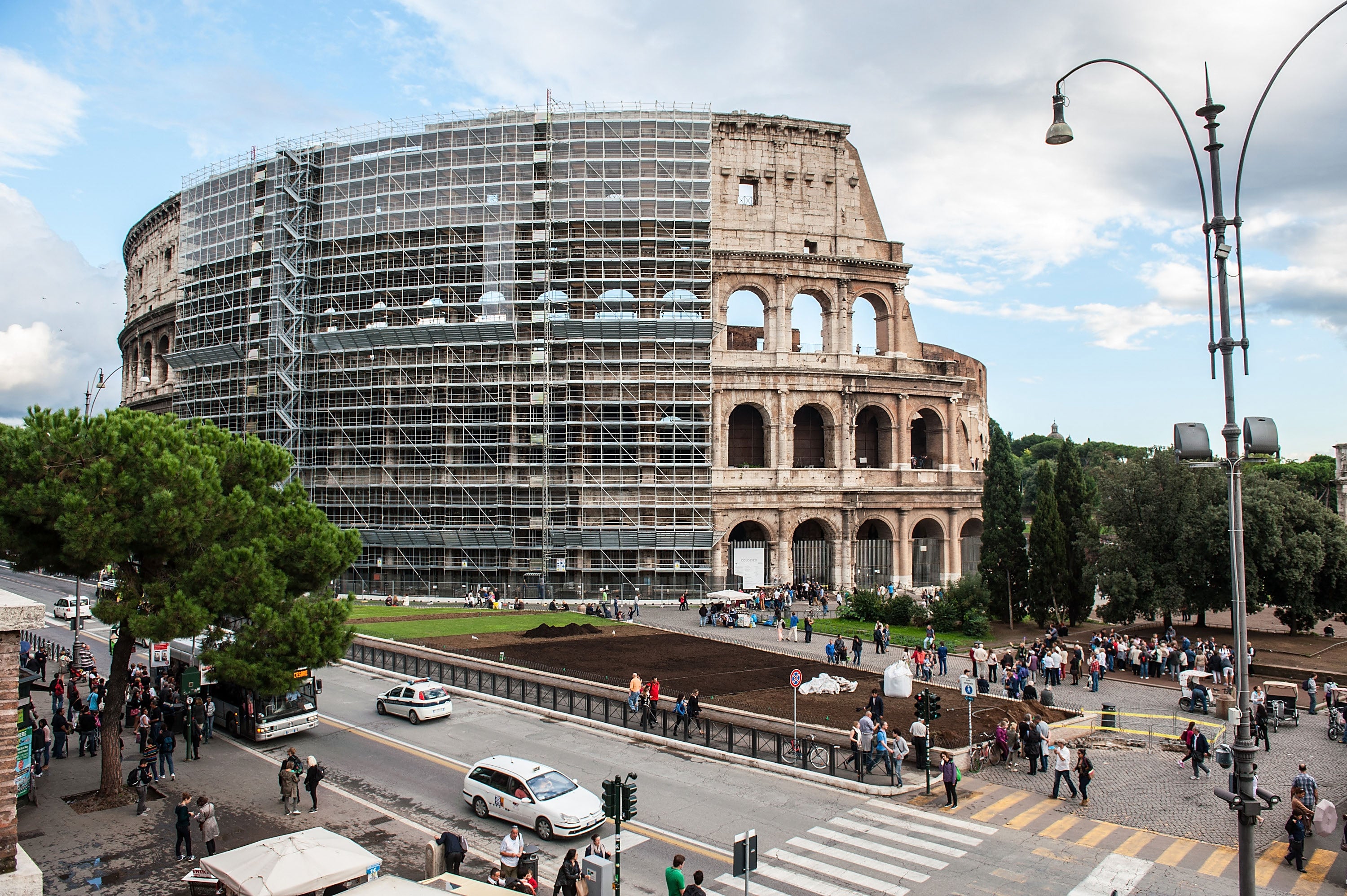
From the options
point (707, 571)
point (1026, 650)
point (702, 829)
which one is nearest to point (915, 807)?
point (702, 829)

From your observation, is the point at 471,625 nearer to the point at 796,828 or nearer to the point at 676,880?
the point at 796,828

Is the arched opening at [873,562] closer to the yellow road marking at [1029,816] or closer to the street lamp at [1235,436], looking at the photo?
the yellow road marking at [1029,816]

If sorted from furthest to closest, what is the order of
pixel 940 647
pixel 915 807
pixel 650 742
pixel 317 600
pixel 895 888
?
pixel 940 647
pixel 650 742
pixel 317 600
pixel 915 807
pixel 895 888

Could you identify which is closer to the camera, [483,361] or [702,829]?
[702,829]

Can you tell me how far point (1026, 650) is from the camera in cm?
3259

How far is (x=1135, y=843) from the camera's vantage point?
52.3 ft

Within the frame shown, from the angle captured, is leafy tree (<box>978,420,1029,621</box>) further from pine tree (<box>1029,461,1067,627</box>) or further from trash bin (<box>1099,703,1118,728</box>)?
trash bin (<box>1099,703,1118,728</box>)

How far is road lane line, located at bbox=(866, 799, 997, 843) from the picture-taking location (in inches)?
654

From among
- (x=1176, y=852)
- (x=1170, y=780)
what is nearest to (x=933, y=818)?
(x=1176, y=852)

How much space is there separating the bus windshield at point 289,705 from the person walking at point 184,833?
647cm

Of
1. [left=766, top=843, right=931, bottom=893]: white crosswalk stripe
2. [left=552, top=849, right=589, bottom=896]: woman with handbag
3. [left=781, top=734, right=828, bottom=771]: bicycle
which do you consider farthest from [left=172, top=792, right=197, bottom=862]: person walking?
[left=781, top=734, right=828, bottom=771]: bicycle

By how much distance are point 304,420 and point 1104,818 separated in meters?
49.4

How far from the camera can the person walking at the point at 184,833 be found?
591 inches

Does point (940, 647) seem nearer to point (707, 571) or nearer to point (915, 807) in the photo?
point (915, 807)
